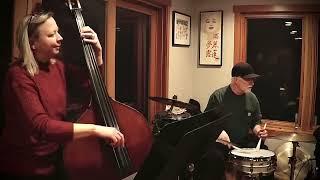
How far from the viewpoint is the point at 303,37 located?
2527mm

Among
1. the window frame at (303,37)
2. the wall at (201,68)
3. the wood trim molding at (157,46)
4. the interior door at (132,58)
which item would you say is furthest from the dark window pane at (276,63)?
the interior door at (132,58)

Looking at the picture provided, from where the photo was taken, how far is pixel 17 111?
50.0 inches

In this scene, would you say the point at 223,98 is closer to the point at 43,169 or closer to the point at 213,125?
the point at 213,125

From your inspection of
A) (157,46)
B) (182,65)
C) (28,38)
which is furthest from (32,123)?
(182,65)

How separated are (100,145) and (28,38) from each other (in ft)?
1.74

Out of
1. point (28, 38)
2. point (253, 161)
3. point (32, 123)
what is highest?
point (28, 38)

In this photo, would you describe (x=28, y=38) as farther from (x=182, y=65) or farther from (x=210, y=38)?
(x=210, y=38)

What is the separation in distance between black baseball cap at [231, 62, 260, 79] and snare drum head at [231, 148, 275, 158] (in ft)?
1.73

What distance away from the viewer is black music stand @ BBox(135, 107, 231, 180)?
143 centimetres

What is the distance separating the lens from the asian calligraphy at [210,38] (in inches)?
97.6

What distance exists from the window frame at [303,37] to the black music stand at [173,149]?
106cm

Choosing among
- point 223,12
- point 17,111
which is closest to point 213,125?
point 17,111

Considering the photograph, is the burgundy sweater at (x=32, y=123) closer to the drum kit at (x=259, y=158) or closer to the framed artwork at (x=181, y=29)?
the framed artwork at (x=181, y=29)

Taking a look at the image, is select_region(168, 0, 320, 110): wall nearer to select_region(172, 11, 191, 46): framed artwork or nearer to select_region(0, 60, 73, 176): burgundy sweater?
select_region(172, 11, 191, 46): framed artwork
